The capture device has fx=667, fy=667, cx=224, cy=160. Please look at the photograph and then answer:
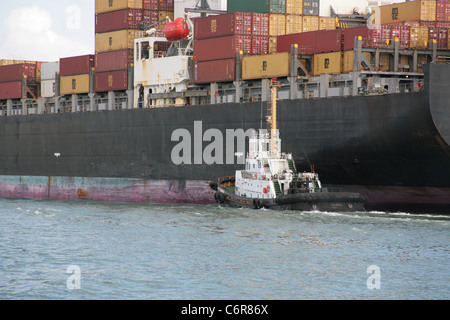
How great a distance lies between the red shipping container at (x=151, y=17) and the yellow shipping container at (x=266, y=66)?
1127 centimetres

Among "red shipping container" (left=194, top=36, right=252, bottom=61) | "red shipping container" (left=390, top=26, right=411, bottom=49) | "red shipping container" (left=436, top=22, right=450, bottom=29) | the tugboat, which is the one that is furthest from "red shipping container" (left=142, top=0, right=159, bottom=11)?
"red shipping container" (left=436, top=22, right=450, bottom=29)

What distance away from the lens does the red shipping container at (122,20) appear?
155 feet

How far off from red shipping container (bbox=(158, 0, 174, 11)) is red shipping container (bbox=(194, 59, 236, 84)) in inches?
338

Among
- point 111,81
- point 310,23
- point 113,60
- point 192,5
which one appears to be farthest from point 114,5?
point 310,23

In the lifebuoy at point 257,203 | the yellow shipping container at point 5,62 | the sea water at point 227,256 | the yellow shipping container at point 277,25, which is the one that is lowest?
the sea water at point 227,256

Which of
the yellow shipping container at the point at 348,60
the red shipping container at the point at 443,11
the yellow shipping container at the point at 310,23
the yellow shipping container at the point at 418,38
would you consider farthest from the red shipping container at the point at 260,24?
the red shipping container at the point at 443,11

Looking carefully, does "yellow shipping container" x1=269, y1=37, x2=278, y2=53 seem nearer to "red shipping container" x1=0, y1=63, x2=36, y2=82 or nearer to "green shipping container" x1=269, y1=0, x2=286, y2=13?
"green shipping container" x1=269, y1=0, x2=286, y2=13

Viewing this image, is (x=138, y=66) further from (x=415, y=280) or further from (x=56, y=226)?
(x=415, y=280)

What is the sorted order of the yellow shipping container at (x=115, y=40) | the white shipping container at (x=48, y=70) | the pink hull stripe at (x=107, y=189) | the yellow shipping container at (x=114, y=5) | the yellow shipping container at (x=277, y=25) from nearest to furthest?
the yellow shipping container at (x=277, y=25) → the pink hull stripe at (x=107, y=189) → the yellow shipping container at (x=114, y=5) → the yellow shipping container at (x=115, y=40) → the white shipping container at (x=48, y=70)

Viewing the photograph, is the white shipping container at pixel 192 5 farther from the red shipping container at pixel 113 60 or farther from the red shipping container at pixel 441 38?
the red shipping container at pixel 441 38

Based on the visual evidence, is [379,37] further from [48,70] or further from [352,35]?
[48,70]

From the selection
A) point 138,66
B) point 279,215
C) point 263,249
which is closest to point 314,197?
point 279,215

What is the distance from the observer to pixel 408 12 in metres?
38.8
